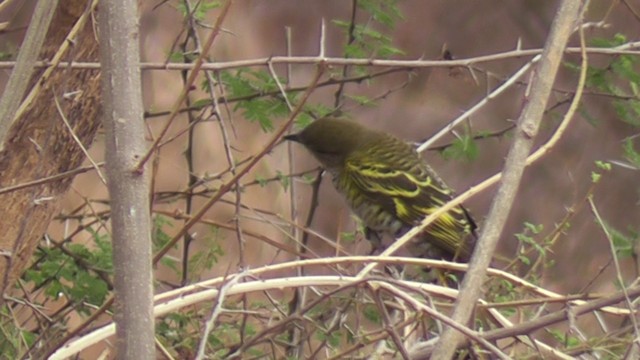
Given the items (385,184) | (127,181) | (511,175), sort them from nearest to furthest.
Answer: (127,181)
(511,175)
(385,184)

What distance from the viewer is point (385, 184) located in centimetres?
→ 376

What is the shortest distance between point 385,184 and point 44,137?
1.54m

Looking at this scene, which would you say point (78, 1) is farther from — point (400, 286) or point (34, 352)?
point (400, 286)

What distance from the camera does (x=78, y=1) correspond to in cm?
248

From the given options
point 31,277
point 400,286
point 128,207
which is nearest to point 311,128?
point 31,277

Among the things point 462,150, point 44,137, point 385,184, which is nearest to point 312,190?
point 385,184

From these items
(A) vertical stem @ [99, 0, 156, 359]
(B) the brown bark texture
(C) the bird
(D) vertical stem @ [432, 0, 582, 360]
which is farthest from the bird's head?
(A) vertical stem @ [99, 0, 156, 359]

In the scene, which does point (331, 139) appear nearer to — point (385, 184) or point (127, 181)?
point (385, 184)

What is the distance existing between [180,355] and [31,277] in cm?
79

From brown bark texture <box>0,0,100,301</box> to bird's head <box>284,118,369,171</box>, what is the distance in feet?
3.43

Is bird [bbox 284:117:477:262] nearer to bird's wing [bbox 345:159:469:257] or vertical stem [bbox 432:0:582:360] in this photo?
bird's wing [bbox 345:159:469:257]

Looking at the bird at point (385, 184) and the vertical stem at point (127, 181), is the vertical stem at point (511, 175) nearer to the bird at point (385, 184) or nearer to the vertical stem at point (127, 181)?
the vertical stem at point (127, 181)

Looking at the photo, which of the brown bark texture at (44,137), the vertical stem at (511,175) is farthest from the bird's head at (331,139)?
the vertical stem at (511,175)

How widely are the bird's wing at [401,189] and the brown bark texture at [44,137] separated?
1293 millimetres
